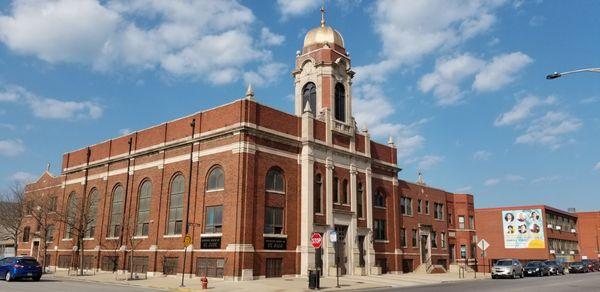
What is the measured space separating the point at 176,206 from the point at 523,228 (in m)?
57.9

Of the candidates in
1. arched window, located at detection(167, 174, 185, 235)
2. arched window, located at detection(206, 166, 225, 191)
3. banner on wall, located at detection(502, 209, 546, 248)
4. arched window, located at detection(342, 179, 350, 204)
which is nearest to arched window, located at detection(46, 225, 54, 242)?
arched window, located at detection(167, 174, 185, 235)

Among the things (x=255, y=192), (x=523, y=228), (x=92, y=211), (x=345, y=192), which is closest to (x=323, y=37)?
(x=345, y=192)

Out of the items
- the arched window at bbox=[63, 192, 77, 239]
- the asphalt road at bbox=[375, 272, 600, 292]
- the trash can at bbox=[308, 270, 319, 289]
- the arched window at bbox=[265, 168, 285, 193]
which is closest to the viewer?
the asphalt road at bbox=[375, 272, 600, 292]

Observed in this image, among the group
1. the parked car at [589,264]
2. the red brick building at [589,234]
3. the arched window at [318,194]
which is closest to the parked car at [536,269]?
the parked car at [589,264]

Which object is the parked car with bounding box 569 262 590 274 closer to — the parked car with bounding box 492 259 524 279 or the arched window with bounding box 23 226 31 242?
the parked car with bounding box 492 259 524 279

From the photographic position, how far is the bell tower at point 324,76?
41.3 meters

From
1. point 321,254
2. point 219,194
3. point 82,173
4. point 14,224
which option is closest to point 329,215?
point 321,254

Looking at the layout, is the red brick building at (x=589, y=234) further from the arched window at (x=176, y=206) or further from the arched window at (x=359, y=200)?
the arched window at (x=176, y=206)

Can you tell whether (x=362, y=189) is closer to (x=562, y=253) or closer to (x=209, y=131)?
(x=209, y=131)

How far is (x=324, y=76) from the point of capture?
4169 cm

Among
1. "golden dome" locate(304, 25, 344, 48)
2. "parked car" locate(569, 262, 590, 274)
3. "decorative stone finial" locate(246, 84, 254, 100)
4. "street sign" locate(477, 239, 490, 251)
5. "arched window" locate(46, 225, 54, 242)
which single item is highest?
"golden dome" locate(304, 25, 344, 48)

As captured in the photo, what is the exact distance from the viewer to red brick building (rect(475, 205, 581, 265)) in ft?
243

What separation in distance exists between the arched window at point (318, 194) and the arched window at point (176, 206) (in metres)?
9.73

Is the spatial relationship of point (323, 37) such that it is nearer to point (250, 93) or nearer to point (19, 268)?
point (250, 93)
